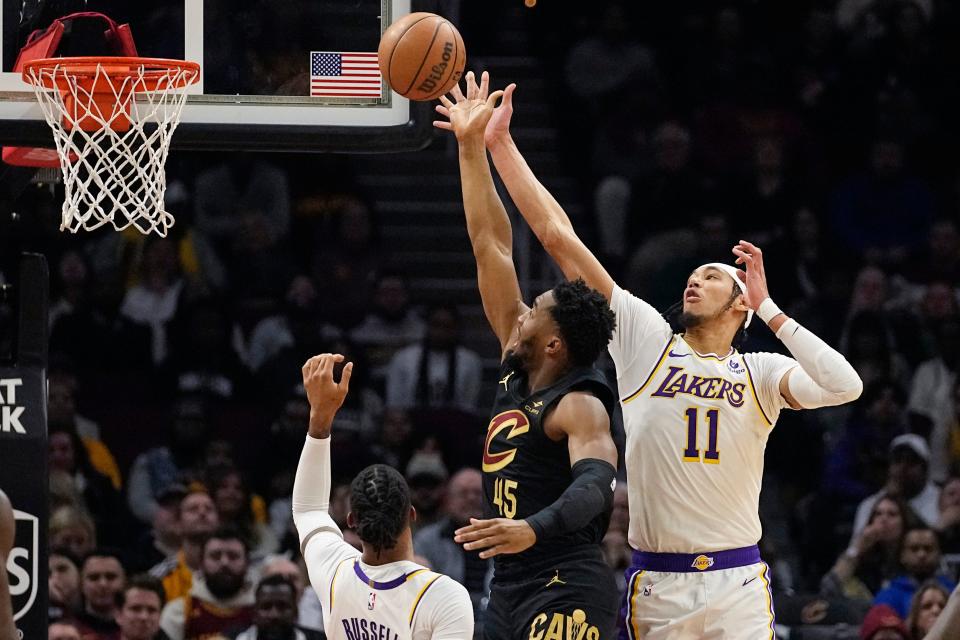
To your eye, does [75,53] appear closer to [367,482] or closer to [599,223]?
[367,482]

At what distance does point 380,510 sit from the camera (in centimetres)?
504

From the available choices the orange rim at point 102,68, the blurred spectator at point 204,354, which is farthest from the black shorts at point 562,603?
the blurred spectator at point 204,354

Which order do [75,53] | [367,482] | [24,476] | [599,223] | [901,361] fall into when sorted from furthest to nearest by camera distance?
1. [599,223]
2. [901,361]
3. [24,476]
4. [75,53]
5. [367,482]

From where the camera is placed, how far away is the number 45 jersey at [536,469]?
5.46 m

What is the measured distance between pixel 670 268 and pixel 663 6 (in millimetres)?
2921

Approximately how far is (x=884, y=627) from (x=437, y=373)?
3.66 metres

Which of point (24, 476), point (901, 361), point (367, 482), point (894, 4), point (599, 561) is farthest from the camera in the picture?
point (894, 4)

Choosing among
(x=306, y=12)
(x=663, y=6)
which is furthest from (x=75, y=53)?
(x=663, y=6)

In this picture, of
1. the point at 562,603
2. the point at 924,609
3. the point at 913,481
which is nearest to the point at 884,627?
the point at 924,609

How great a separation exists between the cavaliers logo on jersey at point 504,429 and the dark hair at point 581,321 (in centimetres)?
28

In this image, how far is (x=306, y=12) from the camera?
682cm

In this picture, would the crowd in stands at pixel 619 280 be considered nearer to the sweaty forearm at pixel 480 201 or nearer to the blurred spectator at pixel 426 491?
the blurred spectator at pixel 426 491

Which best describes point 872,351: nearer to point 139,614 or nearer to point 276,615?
point 276,615

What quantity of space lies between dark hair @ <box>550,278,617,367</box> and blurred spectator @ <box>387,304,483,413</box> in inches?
212
